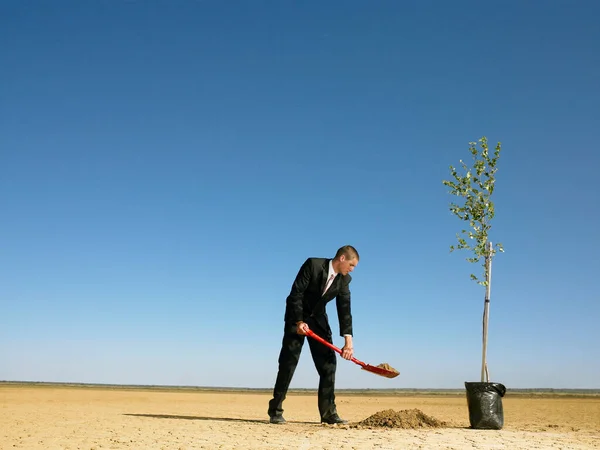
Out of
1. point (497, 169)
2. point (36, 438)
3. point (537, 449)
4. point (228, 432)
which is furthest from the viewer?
point (497, 169)

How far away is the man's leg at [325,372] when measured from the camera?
960cm

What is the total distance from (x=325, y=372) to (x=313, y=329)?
67 centimetres

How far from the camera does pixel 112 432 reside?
850 cm

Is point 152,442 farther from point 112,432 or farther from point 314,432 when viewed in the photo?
point 314,432

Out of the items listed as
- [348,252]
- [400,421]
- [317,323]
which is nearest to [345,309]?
[317,323]

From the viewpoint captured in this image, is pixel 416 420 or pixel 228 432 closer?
pixel 228 432

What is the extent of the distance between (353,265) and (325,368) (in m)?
1.63

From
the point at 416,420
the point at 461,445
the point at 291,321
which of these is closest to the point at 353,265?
the point at 291,321

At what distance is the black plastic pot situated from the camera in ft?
30.7

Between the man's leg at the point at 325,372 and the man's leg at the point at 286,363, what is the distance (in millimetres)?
252

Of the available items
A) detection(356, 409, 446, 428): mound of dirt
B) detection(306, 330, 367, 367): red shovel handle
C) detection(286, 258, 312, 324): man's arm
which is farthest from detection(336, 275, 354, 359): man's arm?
detection(356, 409, 446, 428): mound of dirt

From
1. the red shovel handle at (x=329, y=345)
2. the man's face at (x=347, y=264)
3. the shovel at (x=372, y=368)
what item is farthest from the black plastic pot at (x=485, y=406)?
the man's face at (x=347, y=264)

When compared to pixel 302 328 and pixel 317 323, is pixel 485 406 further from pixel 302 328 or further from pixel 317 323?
pixel 302 328

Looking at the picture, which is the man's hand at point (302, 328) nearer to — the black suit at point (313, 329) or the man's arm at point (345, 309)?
the black suit at point (313, 329)
